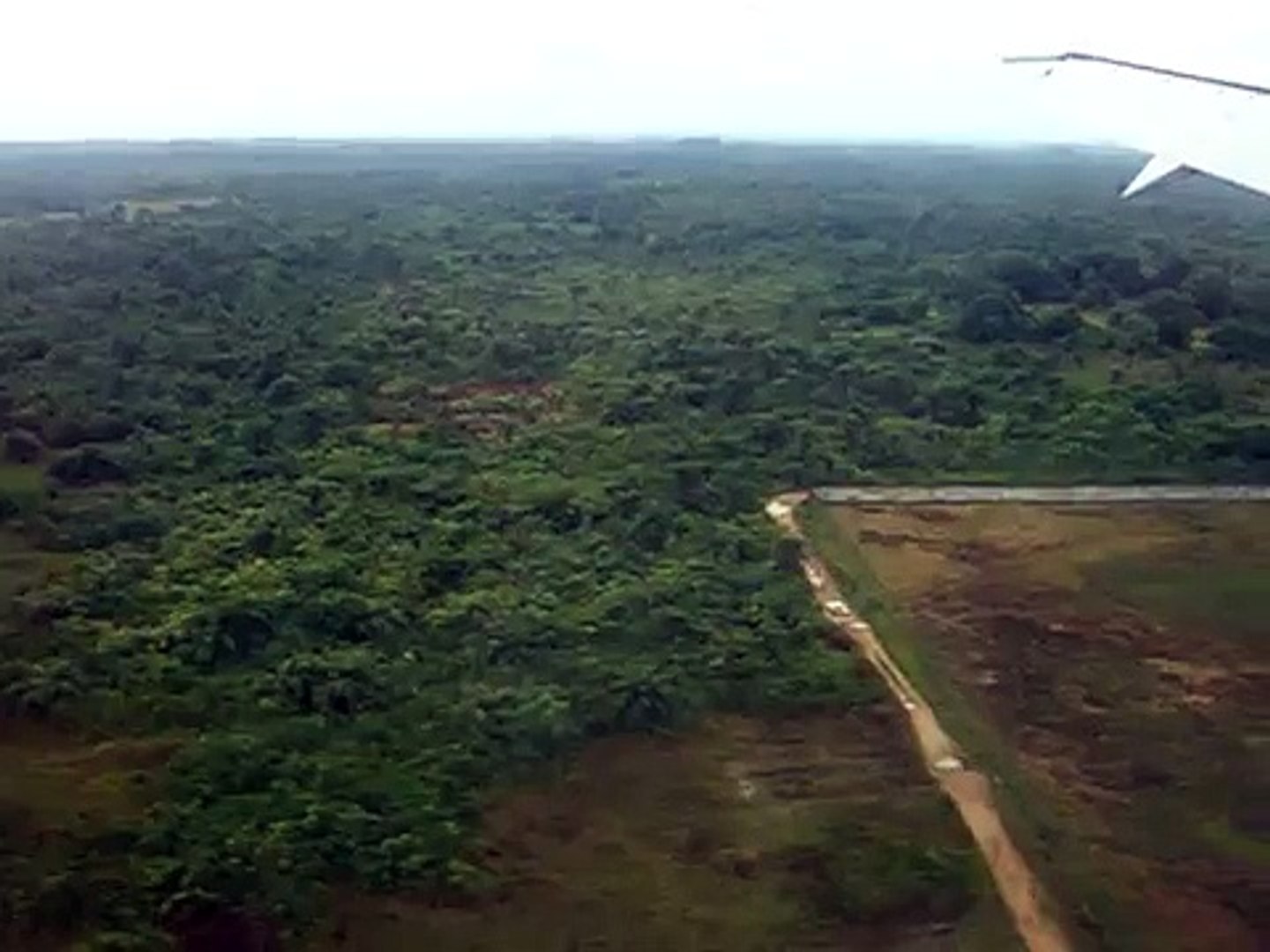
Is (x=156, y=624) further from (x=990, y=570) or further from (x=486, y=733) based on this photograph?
(x=990, y=570)

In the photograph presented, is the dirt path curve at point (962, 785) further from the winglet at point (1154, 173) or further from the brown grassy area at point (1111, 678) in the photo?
the winglet at point (1154, 173)

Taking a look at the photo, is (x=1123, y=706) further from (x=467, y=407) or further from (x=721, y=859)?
(x=467, y=407)

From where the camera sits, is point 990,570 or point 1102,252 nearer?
point 990,570

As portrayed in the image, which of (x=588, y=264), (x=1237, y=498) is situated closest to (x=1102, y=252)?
(x=588, y=264)

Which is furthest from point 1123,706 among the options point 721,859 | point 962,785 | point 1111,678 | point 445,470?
point 445,470

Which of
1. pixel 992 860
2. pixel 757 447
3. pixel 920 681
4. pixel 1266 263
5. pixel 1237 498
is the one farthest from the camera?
pixel 1266 263

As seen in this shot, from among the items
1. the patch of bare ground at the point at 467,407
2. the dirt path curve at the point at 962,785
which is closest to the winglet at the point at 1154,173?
the dirt path curve at the point at 962,785
